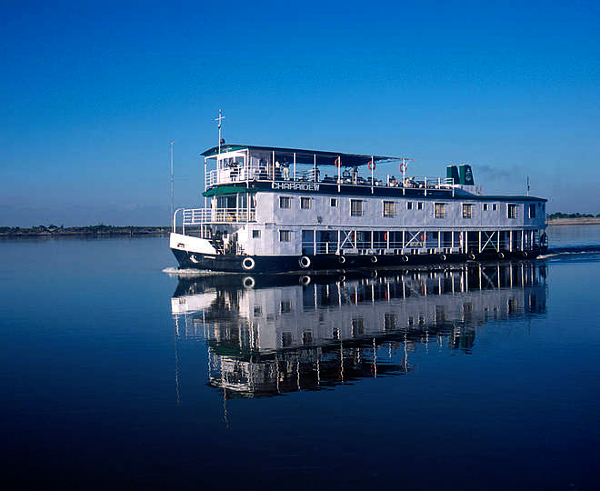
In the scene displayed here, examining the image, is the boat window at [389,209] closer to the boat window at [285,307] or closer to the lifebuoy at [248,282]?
the lifebuoy at [248,282]

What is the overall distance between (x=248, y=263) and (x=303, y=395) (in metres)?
27.8

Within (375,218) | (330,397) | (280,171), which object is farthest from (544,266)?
(330,397)

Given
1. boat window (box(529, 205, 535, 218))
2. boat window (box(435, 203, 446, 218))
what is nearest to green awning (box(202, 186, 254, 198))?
boat window (box(435, 203, 446, 218))

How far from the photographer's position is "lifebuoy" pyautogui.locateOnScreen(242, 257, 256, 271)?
40562 millimetres

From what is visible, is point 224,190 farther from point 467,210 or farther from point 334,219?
point 467,210

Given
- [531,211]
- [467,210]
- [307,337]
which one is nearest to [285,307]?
[307,337]

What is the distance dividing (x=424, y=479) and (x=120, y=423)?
6.41 m

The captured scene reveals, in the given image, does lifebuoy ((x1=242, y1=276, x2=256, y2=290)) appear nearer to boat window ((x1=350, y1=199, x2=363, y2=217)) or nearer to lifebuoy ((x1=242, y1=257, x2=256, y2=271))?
lifebuoy ((x1=242, y1=257, x2=256, y2=271))

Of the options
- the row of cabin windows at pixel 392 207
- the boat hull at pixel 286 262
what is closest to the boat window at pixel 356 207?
the row of cabin windows at pixel 392 207

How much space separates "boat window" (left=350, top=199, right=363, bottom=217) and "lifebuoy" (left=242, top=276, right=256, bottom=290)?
11.4 m

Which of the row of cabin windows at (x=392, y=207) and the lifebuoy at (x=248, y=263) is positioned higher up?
the row of cabin windows at (x=392, y=207)

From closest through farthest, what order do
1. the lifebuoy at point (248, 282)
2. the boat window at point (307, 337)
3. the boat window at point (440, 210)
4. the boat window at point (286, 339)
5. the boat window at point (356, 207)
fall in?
the boat window at point (286, 339)
the boat window at point (307, 337)
the lifebuoy at point (248, 282)
the boat window at point (356, 207)
the boat window at point (440, 210)

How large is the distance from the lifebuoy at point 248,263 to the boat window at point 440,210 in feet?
65.4

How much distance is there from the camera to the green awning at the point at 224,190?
41406 mm
